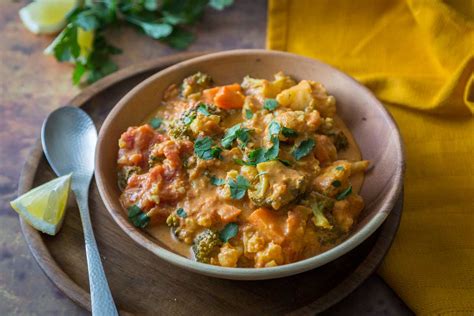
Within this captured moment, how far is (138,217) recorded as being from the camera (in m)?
3.03

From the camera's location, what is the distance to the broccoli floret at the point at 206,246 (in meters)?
2.83

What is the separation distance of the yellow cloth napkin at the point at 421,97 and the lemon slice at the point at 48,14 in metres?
1.59

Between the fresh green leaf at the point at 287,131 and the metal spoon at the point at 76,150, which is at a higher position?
the fresh green leaf at the point at 287,131

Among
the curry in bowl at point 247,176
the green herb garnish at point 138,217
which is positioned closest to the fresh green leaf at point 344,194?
the curry in bowl at point 247,176

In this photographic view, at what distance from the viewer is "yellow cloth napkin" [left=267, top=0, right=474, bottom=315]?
314 centimetres

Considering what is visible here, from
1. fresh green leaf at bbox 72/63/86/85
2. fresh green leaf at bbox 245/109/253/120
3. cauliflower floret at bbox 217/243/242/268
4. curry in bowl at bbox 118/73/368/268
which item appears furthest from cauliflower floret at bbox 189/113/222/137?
fresh green leaf at bbox 72/63/86/85

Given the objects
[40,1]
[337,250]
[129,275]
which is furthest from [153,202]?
[40,1]

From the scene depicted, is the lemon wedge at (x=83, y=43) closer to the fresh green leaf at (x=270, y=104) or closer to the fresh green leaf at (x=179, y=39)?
the fresh green leaf at (x=179, y=39)

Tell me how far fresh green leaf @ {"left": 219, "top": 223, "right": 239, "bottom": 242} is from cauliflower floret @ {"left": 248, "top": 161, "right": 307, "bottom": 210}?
0.16 meters

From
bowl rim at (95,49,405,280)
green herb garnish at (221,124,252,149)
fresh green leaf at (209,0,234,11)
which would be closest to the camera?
bowl rim at (95,49,405,280)

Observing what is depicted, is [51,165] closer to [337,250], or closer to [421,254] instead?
[337,250]

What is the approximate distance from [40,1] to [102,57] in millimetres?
744

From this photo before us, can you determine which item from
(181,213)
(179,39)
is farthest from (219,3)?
(181,213)

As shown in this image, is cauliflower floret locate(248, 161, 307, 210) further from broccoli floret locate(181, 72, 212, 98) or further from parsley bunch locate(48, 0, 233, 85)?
parsley bunch locate(48, 0, 233, 85)
